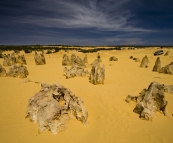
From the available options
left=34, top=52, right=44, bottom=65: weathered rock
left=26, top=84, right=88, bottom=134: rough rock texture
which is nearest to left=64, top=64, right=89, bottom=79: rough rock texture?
left=26, top=84, right=88, bottom=134: rough rock texture

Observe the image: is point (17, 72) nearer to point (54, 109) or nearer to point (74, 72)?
point (74, 72)

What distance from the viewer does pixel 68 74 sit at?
414 inches

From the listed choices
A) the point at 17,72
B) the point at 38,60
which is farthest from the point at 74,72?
the point at 38,60

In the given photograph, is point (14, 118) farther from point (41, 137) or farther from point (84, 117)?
point (84, 117)

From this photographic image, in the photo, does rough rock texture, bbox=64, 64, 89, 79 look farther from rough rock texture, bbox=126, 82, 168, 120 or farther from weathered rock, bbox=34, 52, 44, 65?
weathered rock, bbox=34, 52, 44, 65

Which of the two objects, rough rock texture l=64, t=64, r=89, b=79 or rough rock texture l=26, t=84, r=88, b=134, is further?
rough rock texture l=64, t=64, r=89, b=79

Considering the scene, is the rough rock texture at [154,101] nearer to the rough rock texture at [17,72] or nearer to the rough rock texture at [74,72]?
the rough rock texture at [74,72]

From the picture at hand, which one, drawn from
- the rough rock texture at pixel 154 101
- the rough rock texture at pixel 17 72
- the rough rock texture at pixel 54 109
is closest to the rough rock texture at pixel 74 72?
the rough rock texture at pixel 17 72

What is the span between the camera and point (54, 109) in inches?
164

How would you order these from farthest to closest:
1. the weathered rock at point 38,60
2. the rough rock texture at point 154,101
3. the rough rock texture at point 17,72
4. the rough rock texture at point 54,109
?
the weathered rock at point 38,60 → the rough rock texture at point 17,72 → the rough rock texture at point 154,101 → the rough rock texture at point 54,109

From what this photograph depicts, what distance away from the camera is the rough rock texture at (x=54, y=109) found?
13.3 feet

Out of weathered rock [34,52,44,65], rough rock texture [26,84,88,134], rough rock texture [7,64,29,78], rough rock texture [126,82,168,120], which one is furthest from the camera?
weathered rock [34,52,44,65]

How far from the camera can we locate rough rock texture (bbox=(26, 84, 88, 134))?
4062 millimetres

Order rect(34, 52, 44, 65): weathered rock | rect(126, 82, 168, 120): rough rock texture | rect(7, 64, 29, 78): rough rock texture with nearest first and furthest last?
rect(126, 82, 168, 120): rough rock texture → rect(7, 64, 29, 78): rough rock texture → rect(34, 52, 44, 65): weathered rock
